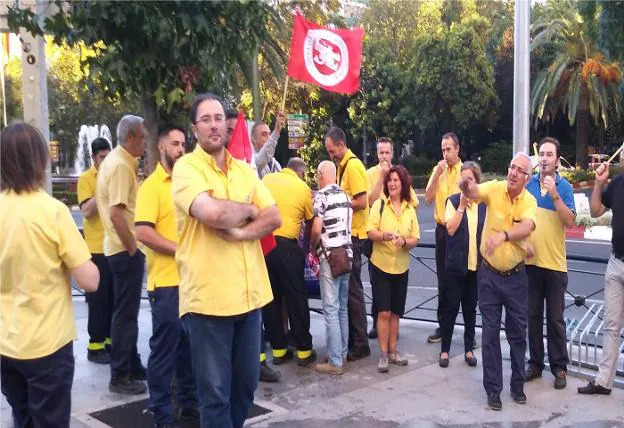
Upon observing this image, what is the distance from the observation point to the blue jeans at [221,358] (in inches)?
142

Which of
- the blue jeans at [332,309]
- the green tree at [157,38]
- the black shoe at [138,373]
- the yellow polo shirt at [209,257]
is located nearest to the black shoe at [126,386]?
the black shoe at [138,373]

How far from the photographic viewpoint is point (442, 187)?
6941 millimetres

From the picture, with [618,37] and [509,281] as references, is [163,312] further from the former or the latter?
[618,37]

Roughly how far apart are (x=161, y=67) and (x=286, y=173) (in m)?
1.80

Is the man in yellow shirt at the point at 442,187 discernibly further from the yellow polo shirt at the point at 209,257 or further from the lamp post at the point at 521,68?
the yellow polo shirt at the point at 209,257

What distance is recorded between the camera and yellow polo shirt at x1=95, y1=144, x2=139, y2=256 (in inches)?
199

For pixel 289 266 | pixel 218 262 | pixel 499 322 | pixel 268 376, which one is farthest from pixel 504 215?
pixel 218 262

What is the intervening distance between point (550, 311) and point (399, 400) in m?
1.45

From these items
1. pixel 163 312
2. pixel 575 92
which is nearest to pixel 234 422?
pixel 163 312

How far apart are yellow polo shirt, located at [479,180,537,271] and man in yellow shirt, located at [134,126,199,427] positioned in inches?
93.6

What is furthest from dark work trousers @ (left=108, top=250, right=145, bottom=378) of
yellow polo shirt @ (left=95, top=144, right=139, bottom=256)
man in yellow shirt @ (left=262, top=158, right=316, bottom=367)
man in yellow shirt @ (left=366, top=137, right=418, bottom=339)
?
man in yellow shirt @ (left=366, top=137, right=418, bottom=339)

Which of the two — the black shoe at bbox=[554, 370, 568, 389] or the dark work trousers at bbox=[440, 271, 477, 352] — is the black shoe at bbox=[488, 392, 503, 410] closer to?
the black shoe at bbox=[554, 370, 568, 389]

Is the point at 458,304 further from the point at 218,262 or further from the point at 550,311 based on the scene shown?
the point at 218,262

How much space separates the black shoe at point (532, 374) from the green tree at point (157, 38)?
11.3 ft
